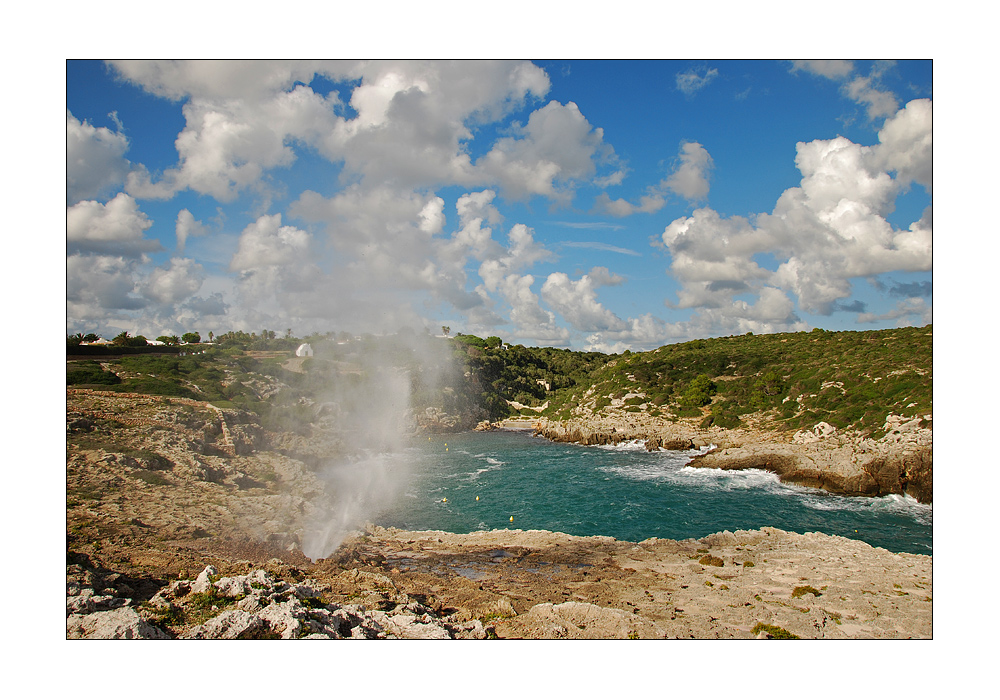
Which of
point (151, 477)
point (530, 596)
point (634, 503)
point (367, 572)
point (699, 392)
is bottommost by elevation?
point (634, 503)

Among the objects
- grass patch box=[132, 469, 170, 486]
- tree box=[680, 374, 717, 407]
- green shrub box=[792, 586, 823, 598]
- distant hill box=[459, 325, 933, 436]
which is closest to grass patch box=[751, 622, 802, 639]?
green shrub box=[792, 586, 823, 598]

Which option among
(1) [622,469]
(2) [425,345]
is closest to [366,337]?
(2) [425,345]

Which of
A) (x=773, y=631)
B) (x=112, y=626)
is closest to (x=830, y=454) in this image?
(x=773, y=631)

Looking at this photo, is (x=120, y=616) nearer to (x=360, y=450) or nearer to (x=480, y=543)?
(x=480, y=543)

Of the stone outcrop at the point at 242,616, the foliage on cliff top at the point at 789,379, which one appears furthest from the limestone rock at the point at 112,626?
the foliage on cliff top at the point at 789,379

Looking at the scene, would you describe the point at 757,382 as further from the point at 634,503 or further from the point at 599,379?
the point at 634,503

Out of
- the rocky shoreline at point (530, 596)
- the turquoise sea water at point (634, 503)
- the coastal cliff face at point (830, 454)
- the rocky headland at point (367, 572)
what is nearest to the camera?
the rocky shoreline at point (530, 596)

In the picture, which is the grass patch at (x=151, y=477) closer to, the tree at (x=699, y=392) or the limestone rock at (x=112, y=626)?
the limestone rock at (x=112, y=626)

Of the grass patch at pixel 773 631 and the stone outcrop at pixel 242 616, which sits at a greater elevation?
the stone outcrop at pixel 242 616
